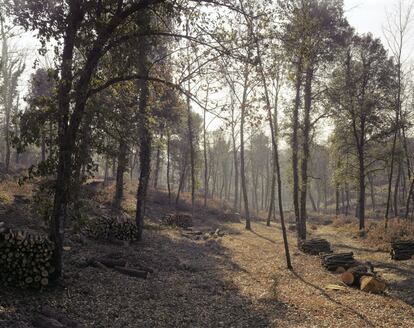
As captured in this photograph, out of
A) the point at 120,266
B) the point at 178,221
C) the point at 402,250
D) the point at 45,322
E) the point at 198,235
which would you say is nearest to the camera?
the point at 45,322

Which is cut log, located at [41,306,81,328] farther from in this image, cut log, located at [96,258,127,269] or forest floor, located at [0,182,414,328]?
cut log, located at [96,258,127,269]

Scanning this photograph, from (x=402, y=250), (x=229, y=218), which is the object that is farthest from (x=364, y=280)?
(x=229, y=218)

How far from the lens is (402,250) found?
15.8 m

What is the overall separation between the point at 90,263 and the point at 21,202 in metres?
7.58

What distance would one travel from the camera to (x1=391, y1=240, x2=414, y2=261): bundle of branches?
1573cm

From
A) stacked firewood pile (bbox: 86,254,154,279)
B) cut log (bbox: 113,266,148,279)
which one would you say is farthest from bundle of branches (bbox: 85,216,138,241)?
cut log (bbox: 113,266,148,279)

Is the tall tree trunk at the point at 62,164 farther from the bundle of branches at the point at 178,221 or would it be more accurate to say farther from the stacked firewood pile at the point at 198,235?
the bundle of branches at the point at 178,221

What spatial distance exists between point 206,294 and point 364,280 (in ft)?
15.8

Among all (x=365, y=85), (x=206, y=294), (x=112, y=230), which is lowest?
(x=206, y=294)

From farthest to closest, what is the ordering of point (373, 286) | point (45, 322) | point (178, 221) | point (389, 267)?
point (178, 221)
point (389, 267)
point (373, 286)
point (45, 322)

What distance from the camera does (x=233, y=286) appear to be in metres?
11.7

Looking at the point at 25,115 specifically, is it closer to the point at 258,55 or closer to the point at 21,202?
the point at 258,55

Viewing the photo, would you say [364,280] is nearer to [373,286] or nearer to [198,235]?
[373,286]

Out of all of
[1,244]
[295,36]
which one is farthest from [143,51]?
[1,244]
